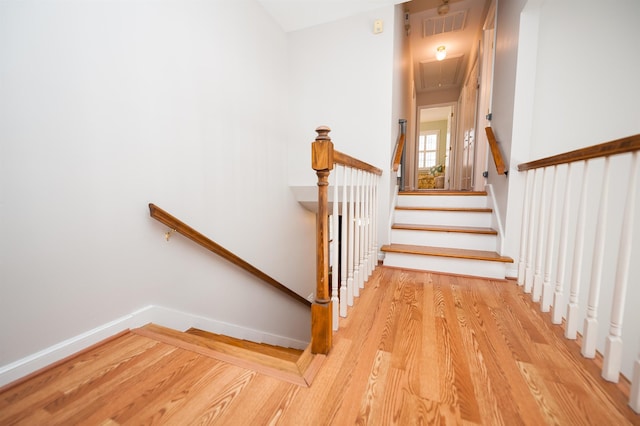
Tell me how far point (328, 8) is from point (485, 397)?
3336mm

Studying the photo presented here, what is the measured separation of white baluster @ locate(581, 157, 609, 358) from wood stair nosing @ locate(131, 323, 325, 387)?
47.8 inches

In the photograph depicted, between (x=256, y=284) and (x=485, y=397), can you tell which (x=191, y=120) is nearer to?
(x=256, y=284)

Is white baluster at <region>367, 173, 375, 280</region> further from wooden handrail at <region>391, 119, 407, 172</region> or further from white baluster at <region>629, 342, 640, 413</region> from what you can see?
white baluster at <region>629, 342, 640, 413</region>

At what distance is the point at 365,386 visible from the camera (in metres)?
1.01

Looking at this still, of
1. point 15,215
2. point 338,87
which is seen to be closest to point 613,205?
point 338,87

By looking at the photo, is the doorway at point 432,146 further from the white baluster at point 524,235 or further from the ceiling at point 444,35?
the white baluster at point 524,235

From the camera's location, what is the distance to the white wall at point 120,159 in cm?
108

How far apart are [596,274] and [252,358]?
5.19 ft

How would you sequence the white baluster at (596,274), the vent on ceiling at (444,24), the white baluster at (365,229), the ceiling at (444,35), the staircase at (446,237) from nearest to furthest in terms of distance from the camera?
1. the white baluster at (596,274)
2. the white baluster at (365,229)
3. the staircase at (446,237)
4. the ceiling at (444,35)
5. the vent on ceiling at (444,24)

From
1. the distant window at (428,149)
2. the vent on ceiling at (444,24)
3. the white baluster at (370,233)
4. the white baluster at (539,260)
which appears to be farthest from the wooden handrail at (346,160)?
the distant window at (428,149)

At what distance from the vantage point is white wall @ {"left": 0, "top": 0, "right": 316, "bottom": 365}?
1081 millimetres

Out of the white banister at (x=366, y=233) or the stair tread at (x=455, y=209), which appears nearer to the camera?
the white banister at (x=366, y=233)

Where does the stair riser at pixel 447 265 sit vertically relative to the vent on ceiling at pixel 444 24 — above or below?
below

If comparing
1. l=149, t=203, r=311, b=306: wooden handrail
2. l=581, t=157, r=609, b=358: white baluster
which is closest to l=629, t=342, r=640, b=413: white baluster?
l=581, t=157, r=609, b=358: white baluster
